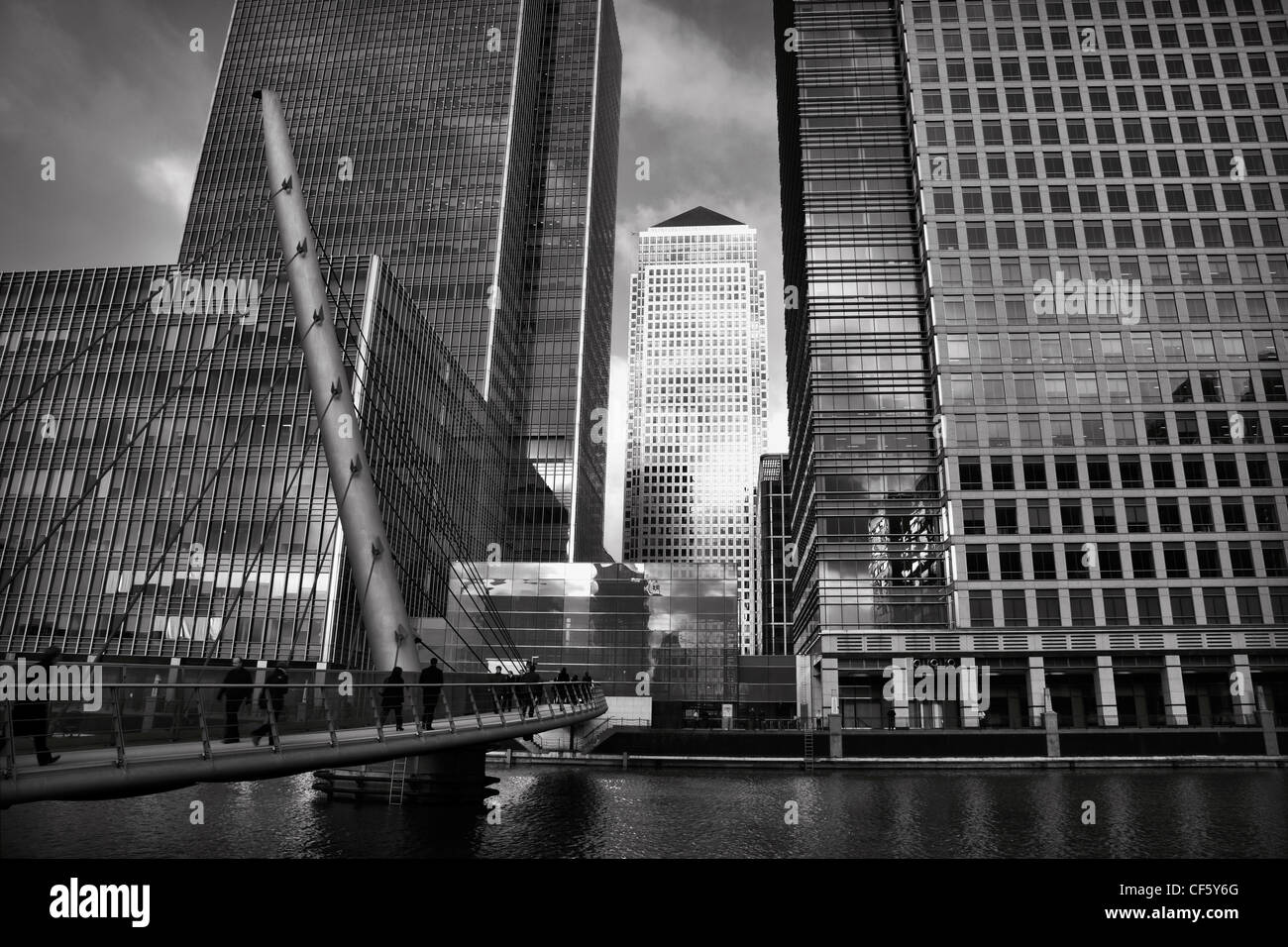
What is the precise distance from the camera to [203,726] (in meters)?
11.6

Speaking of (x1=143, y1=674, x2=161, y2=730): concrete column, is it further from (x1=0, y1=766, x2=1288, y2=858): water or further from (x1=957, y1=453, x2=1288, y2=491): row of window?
(x1=957, y1=453, x2=1288, y2=491): row of window

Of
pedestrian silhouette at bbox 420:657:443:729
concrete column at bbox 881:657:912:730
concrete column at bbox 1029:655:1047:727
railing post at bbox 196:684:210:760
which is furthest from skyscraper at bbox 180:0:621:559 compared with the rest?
railing post at bbox 196:684:210:760

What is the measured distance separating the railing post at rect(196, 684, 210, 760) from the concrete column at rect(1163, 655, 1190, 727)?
5706cm

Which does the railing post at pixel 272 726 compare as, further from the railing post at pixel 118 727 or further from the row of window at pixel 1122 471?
the row of window at pixel 1122 471

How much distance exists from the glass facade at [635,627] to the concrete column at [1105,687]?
23.3 m

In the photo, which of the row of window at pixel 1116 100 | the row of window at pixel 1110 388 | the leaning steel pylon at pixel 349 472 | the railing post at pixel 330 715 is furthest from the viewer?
the row of window at pixel 1116 100

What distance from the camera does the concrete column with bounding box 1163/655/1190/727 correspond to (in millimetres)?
53469

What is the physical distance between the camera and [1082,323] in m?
60.3

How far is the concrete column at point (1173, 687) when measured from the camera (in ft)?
175

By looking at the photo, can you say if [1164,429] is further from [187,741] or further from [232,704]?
[187,741]

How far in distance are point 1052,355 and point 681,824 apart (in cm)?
4883
